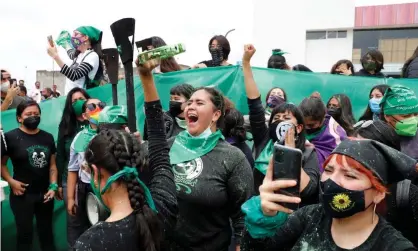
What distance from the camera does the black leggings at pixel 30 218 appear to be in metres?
4.74

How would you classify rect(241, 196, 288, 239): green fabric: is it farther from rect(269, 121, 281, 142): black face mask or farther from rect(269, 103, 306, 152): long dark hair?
rect(269, 121, 281, 142): black face mask

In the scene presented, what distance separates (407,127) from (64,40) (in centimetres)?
396

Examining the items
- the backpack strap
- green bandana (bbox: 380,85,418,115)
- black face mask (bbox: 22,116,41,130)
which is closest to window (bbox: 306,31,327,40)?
black face mask (bbox: 22,116,41,130)

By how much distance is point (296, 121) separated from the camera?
3.35m

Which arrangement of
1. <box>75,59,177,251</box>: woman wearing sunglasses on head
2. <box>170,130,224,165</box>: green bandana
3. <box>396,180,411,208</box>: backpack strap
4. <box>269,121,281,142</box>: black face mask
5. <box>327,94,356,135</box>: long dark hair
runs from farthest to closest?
<box>327,94,356,135</box>: long dark hair → <box>269,121,281,142</box>: black face mask → <box>170,130,224,165</box>: green bandana → <box>396,180,411,208</box>: backpack strap → <box>75,59,177,251</box>: woman wearing sunglasses on head

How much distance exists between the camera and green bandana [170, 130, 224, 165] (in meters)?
2.94

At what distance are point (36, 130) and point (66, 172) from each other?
0.57 m

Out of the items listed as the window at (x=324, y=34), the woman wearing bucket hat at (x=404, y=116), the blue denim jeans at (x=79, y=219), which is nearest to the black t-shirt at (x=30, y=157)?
the blue denim jeans at (x=79, y=219)

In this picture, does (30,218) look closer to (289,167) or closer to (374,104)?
(374,104)

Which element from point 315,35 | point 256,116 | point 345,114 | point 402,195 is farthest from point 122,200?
point 315,35

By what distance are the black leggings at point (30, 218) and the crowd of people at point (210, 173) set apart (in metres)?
0.01

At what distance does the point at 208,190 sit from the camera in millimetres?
2797

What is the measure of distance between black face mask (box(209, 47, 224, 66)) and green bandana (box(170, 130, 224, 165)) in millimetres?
2920

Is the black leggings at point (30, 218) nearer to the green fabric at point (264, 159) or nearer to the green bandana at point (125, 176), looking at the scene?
the green fabric at point (264, 159)
